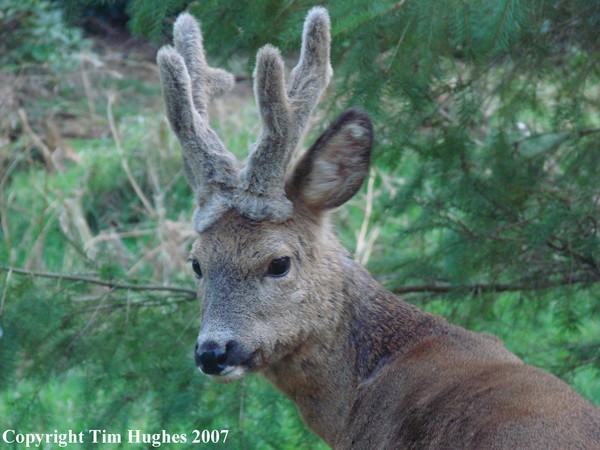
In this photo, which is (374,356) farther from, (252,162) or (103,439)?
(103,439)

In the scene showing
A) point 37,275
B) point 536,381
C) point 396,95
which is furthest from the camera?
point 37,275

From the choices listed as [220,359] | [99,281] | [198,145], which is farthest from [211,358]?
[99,281]

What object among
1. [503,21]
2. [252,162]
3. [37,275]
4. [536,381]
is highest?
[503,21]

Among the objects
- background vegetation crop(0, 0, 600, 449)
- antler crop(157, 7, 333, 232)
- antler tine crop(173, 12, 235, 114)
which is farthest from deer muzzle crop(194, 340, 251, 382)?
background vegetation crop(0, 0, 600, 449)

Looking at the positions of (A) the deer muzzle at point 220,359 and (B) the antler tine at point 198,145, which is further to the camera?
(B) the antler tine at point 198,145

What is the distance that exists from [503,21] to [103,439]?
287cm

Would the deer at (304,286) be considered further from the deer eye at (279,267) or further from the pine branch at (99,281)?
the pine branch at (99,281)

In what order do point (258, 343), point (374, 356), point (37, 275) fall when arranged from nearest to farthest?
point (258, 343)
point (374, 356)
point (37, 275)

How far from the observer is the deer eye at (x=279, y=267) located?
154 inches

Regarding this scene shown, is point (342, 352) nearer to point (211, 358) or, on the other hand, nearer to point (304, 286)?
point (304, 286)

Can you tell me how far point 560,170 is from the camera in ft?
18.6

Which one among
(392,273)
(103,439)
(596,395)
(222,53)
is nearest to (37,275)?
(103,439)

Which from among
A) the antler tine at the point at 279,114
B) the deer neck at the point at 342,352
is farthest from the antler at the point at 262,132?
the deer neck at the point at 342,352

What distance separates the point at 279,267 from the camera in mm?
3928
